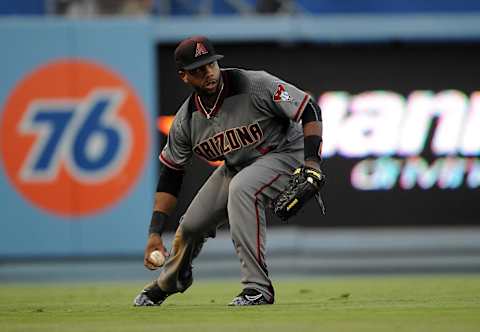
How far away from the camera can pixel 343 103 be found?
15.1 m

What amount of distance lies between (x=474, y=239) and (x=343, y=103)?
233cm

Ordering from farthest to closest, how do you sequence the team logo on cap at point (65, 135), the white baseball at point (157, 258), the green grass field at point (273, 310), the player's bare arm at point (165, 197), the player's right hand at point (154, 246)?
the team logo on cap at point (65, 135)
the player's bare arm at point (165, 197)
the player's right hand at point (154, 246)
the white baseball at point (157, 258)
the green grass field at point (273, 310)

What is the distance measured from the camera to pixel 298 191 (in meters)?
7.73

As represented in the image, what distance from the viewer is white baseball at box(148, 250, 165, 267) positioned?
7785 millimetres

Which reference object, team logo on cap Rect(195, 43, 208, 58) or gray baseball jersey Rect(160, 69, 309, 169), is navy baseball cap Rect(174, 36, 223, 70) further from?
gray baseball jersey Rect(160, 69, 309, 169)

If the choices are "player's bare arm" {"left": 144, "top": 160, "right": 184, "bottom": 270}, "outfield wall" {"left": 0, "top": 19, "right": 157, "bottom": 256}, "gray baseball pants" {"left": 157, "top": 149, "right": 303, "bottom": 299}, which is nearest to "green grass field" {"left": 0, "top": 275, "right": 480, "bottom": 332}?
"gray baseball pants" {"left": 157, "top": 149, "right": 303, "bottom": 299}

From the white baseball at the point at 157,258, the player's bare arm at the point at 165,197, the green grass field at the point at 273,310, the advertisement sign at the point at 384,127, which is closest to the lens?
the green grass field at the point at 273,310

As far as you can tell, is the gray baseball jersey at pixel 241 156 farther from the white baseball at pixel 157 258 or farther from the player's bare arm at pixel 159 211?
the white baseball at pixel 157 258

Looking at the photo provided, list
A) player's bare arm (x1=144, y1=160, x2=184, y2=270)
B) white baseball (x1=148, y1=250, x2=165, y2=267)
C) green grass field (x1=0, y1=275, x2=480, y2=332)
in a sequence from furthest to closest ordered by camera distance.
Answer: player's bare arm (x1=144, y1=160, x2=184, y2=270) → white baseball (x1=148, y1=250, x2=165, y2=267) → green grass field (x1=0, y1=275, x2=480, y2=332)

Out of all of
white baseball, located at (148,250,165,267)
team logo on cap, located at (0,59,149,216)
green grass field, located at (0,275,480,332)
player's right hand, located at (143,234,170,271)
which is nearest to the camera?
green grass field, located at (0,275,480,332)

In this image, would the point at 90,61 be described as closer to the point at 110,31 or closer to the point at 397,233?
the point at 110,31

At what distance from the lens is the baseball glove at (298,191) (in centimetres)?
768

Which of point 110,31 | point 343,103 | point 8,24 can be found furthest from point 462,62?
point 8,24

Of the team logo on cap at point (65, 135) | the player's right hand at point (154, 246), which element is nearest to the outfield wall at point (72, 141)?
the team logo on cap at point (65, 135)
